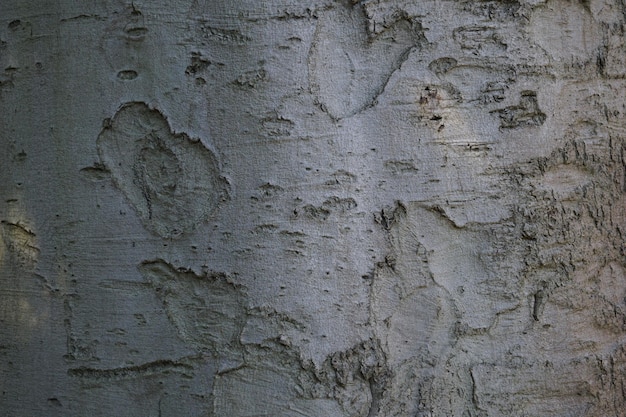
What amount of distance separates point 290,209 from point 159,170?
0.57 ft

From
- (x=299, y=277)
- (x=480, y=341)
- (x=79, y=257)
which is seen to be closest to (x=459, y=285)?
(x=480, y=341)

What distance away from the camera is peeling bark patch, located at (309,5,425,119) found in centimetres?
81

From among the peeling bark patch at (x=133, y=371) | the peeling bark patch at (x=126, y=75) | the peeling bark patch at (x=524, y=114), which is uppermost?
the peeling bark patch at (x=126, y=75)

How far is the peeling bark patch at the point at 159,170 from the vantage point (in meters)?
0.80

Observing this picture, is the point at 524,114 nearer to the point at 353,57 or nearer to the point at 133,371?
the point at 353,57

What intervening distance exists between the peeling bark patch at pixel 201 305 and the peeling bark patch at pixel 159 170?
5cm

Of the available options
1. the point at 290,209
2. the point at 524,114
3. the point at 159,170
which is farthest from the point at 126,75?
the point at 524,114

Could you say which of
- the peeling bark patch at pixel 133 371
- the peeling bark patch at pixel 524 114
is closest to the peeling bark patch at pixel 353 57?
the peeling bark patch at pixel 524 114

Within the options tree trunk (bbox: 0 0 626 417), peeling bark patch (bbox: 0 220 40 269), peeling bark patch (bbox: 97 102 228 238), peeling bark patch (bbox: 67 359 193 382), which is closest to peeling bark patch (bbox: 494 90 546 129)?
tree trunk (bbox: 0 0 626 417)

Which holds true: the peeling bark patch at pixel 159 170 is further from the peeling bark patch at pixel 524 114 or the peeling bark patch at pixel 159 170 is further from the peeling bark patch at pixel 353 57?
the peeling bark patch at pixel 524 114

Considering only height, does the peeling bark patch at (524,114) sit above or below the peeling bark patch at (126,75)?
below

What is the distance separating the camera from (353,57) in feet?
2.70

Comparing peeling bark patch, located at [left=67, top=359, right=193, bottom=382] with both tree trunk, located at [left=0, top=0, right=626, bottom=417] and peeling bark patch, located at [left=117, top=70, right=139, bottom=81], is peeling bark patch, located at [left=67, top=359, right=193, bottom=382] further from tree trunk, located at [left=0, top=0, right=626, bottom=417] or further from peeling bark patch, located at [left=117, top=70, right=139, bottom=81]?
peeling bark patch, located at [left=117, top=70, right=139, bottom=81]

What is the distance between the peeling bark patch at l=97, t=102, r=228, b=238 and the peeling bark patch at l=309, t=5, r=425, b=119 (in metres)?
0.17
